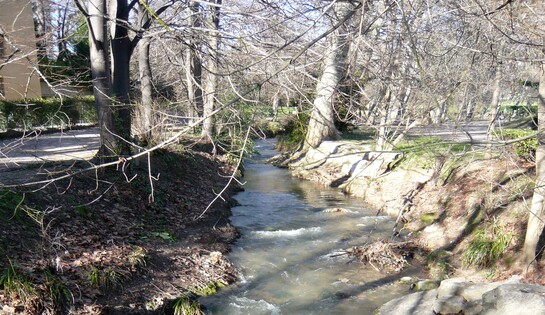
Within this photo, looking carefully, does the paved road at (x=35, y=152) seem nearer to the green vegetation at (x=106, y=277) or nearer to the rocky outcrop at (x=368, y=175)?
the green vegetation at (x=106, y=277)

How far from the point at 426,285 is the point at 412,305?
0.92 meters

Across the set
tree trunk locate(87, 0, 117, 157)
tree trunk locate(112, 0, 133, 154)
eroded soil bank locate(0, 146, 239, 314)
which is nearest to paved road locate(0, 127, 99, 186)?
eroded soil bank locate(0, 146, 239, 314)

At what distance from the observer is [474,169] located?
10.4 meters

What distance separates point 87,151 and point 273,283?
25.0 feet

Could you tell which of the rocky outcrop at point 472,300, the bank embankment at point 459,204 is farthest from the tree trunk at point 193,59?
the rocky outcrop at point 472,300

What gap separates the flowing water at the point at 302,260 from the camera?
6625 millimetres

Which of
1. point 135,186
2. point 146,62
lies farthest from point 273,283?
point 146,62

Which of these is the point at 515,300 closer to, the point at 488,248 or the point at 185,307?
the point at 488,248

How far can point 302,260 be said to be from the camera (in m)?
8.22

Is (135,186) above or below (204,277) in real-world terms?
above

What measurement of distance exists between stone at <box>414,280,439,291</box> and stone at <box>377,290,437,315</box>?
14.3 inches

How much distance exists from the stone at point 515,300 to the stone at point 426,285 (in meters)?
1.31

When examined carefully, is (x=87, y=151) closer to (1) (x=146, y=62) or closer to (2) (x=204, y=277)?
(1) (x=146, y=62)

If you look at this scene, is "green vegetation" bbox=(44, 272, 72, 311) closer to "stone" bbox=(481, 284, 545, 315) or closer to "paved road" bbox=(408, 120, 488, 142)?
"paved road" bbox=(408, 120, 488, 142)
